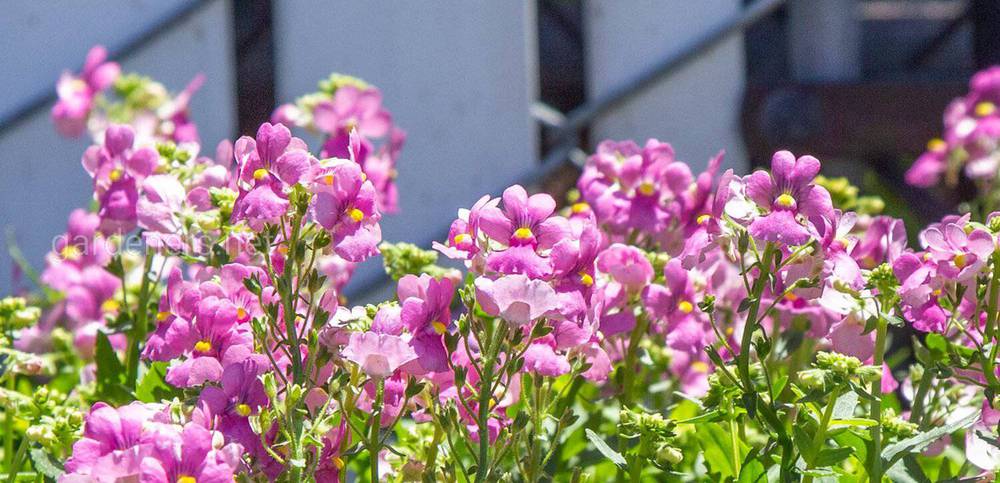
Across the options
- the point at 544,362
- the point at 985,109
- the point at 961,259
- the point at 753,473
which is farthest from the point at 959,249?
the point at 985,109

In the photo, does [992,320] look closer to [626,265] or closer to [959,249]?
[959,249]

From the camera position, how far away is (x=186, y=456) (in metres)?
0.92

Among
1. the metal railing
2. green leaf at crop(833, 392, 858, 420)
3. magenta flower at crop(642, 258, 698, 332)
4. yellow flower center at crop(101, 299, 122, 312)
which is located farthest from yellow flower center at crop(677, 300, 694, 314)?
the metal railing

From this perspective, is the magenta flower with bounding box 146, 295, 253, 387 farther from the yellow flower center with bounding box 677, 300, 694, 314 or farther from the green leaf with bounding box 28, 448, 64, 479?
the yellow flower center with bounding box 677, 300, 694, 314

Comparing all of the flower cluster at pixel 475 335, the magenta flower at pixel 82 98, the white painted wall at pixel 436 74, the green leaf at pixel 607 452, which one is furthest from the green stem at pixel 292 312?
the white painted wall at pixel 436 74

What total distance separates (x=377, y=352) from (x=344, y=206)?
125 mm

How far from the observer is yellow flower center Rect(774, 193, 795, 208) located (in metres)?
1.09

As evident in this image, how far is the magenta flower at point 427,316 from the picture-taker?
3.51ft

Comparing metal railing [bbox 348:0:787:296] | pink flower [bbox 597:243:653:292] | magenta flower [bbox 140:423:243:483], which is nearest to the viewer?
magenta flower [bbox 140:423:243:483]

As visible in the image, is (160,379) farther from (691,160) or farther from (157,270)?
(691,160)

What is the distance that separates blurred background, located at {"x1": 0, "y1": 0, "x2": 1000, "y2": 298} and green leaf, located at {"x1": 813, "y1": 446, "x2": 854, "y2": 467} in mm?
1747

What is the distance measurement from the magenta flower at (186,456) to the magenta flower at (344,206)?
20 centimetres

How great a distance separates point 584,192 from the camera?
1.54 metres

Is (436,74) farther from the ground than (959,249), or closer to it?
farther from the ground
